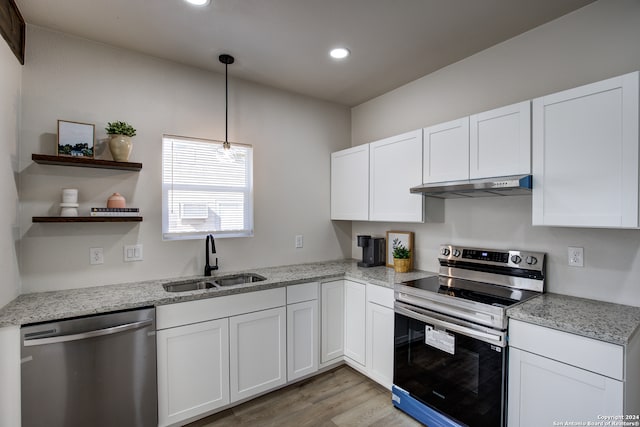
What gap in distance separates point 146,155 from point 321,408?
2.37 m

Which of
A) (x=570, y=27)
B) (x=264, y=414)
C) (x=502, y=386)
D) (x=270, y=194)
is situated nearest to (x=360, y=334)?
(x=264, y=414)

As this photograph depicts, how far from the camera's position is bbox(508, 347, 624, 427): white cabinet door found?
4.68 ft

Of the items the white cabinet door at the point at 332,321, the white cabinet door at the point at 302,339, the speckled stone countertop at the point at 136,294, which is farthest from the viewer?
the white cabinet door at the point at 332,321

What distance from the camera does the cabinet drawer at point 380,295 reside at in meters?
2.44

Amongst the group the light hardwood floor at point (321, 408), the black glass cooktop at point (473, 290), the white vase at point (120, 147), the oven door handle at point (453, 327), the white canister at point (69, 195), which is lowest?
the light hardwood floor at point (321, 408)

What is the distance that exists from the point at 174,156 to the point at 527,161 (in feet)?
8.53

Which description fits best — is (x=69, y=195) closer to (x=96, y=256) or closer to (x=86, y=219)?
(x=86, y=219)

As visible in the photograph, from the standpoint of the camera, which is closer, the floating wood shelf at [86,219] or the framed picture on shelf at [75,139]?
the floating wood shelf at [86,219]

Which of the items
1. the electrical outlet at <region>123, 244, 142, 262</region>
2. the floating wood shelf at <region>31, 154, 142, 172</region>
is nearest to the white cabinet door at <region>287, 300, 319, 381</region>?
the electrical outlet at <region>123, 244, 142, 262</region>

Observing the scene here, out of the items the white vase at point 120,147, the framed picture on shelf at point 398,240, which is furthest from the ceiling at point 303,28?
the framed picture on shelf at point 398,240

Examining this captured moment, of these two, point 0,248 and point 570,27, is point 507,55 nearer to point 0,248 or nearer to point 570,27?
point 570,27

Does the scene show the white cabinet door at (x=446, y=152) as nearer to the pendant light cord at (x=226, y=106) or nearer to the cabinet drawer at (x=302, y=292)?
the cabinet drawer at (x=302, y=292)

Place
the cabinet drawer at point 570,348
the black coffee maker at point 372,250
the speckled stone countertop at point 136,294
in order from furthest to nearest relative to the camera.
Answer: the black coffee maker at point 372,250 → the speckled stone countertop at point 136,294 → the cabinet drawer at point 570,348

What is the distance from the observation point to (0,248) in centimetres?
175
